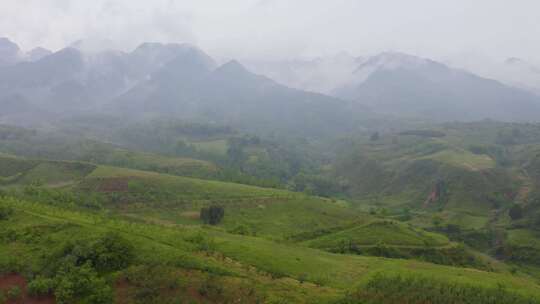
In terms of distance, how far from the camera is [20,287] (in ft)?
94.9

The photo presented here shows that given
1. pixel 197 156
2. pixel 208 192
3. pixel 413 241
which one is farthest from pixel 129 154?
pixel 413 241

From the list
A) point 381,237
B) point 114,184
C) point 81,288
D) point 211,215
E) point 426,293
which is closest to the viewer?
point 81,288

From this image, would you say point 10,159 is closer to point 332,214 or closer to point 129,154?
point 129,154

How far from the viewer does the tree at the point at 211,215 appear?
259ft

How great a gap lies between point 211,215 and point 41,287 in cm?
5191

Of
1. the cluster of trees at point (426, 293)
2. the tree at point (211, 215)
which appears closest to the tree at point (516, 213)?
the cluster of trees at point (426, 293)

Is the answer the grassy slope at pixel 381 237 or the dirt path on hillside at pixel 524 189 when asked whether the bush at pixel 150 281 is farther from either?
the dirt path on hillside at pixel 524 189

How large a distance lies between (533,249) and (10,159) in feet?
456

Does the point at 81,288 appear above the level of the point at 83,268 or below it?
below

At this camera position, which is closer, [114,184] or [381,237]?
[381,237]

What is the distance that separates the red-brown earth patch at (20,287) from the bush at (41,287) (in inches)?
12.8

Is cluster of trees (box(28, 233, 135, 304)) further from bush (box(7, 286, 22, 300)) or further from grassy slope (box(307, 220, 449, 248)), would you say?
grassy slope (box(307, 220, 449, 248))

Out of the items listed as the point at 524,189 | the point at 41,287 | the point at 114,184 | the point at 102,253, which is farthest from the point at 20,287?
the point at 524,189

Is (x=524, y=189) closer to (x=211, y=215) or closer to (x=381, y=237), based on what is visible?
(x=381, y=237)
